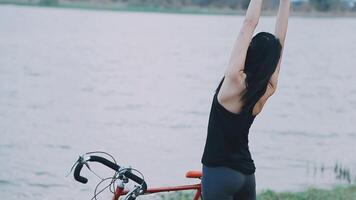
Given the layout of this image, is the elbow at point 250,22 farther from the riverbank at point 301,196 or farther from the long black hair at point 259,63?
the riverbank at point 301,196

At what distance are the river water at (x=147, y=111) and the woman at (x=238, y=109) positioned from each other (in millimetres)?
7471

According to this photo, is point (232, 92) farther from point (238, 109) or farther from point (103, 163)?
point (103, 163)

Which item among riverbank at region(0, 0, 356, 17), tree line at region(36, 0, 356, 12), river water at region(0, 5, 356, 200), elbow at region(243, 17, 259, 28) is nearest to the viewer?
elbow at region(243, 17, 259, 28)

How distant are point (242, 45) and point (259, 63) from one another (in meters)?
0.14

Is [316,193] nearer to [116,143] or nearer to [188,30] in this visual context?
[116,143]

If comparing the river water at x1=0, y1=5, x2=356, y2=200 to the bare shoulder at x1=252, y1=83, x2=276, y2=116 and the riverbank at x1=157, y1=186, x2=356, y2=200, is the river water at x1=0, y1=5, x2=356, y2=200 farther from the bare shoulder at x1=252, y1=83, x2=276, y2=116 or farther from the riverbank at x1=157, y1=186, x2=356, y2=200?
the bare shoulder at x1=252, y1=83, x2=276, y2=116

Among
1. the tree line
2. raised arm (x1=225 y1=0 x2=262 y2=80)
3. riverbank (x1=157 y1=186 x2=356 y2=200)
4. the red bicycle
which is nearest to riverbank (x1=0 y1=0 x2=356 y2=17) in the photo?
Answer: the tree line

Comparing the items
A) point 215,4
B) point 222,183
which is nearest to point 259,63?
point 222,183

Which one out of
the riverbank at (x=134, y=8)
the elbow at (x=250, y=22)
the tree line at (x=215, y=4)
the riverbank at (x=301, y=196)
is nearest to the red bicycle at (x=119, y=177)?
the elbow at (x=250, y=22)

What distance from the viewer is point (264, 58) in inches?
159

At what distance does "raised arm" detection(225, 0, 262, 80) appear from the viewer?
12.9 ft

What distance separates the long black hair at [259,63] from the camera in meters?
4.00

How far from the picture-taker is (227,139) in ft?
13.1

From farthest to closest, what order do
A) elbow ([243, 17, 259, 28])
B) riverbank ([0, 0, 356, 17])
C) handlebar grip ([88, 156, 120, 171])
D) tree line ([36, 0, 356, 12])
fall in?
riverbank ([0, 0, 356, 17]) → tree line ([36, 0, 356, 12]) → handlebar grip ([88, 156, 120, 171]) → elbow ([243, 17, 259, 28])
